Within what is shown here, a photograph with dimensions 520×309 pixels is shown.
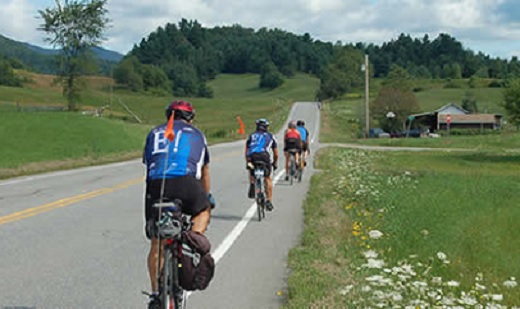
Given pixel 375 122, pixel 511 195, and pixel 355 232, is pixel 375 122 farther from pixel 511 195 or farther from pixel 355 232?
pixel 355 232

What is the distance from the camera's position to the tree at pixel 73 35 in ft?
183

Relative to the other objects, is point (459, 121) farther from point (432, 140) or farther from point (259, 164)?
point (259, 164)

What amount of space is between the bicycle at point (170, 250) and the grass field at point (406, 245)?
164 cm

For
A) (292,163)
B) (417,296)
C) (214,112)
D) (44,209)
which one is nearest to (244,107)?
(214,112)

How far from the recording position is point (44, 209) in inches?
548

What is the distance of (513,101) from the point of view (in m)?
40.8

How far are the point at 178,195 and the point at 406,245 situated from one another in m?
5.40

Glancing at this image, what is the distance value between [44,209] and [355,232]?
6248 millimetres

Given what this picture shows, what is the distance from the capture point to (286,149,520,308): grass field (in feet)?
23.4

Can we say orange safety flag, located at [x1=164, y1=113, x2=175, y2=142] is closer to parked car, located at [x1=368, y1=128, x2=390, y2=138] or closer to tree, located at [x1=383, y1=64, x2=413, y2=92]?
parked car, located at [x1=368, y1=128, x2=390, y2=138]

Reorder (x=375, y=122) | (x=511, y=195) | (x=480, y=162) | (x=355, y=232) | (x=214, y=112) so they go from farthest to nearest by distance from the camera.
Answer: (x=214, y=112), (x=375, y=122), (x=480, y=162), (x=511, y=195), (x=355, y=232)

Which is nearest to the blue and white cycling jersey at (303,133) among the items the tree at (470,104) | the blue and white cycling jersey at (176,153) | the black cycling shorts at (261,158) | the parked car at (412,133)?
the black cycling shorts at (261,158)

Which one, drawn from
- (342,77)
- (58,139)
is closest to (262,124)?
(58,139)

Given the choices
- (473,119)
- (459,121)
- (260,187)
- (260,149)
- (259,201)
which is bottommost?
(459,121)
